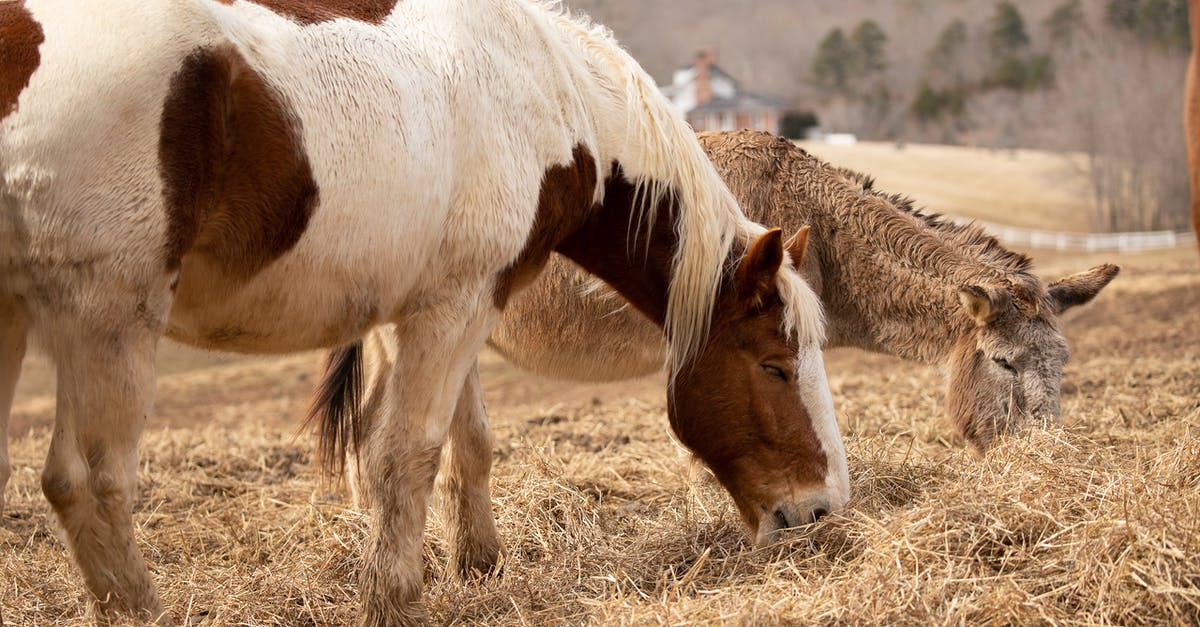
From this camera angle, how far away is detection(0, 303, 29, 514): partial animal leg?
294cm

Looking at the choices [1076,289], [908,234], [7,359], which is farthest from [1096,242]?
[7,359]

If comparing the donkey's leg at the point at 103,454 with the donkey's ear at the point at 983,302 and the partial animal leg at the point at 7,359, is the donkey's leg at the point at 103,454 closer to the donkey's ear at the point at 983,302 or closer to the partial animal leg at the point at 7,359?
the partial animal leg at the point at 7,359

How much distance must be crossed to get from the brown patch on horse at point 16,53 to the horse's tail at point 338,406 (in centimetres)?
227

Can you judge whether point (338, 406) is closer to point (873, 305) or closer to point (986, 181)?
point (873, 305)

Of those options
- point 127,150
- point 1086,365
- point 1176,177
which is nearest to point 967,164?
point 1176,177

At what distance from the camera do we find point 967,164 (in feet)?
185

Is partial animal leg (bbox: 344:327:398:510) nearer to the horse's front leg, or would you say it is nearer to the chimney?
the horse's front leg

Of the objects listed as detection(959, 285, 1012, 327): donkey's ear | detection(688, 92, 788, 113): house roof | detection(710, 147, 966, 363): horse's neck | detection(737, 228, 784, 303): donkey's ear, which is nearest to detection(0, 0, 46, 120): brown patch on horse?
detection(737, 228, 784, 303): donkey's ear

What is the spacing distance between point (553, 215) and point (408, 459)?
3.13ft

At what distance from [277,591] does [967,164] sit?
57.3 meters

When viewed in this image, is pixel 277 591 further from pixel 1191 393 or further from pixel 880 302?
pixel 1191 393

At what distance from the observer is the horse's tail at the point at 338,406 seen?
15.7 ft

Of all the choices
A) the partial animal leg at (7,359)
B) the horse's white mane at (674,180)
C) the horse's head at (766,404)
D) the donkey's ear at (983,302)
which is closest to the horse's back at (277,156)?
the horse's white mane at (674,180)

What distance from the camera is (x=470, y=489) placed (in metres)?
4.38
